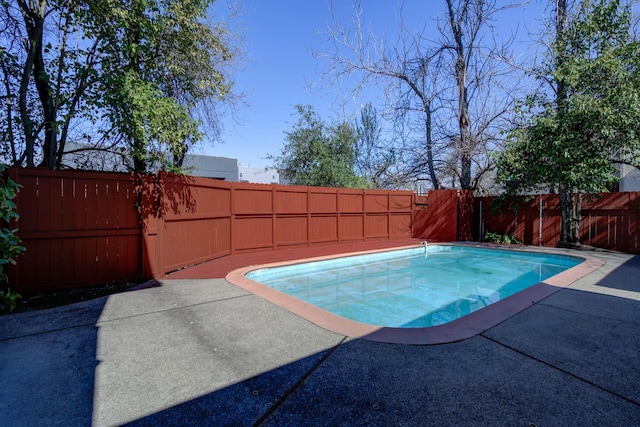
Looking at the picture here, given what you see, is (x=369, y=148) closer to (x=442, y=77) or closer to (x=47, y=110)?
(x=442, y=77)

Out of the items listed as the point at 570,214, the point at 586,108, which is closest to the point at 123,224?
the point at 586,108

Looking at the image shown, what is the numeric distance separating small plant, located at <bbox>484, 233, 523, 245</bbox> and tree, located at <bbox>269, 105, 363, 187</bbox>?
5.97 metres

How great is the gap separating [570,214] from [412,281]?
6.07 metres

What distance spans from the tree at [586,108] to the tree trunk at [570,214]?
13cm

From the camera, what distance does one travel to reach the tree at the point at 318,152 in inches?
586

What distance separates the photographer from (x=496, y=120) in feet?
37.7

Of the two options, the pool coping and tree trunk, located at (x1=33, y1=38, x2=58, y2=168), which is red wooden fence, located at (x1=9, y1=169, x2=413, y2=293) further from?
the pool coping

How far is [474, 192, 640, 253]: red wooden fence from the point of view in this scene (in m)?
8.36

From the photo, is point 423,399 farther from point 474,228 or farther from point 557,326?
point 474,228

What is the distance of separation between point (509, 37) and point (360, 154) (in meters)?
7.85

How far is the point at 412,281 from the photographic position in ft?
22.4

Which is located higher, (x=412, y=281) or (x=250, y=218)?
(x=250, y=218)

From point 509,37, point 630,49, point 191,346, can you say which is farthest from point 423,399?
point 509,37

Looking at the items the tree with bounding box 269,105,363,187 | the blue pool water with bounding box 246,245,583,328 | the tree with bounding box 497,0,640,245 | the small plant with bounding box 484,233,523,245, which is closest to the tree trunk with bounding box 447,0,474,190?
the small plant with bounding box 484,233,523,245
